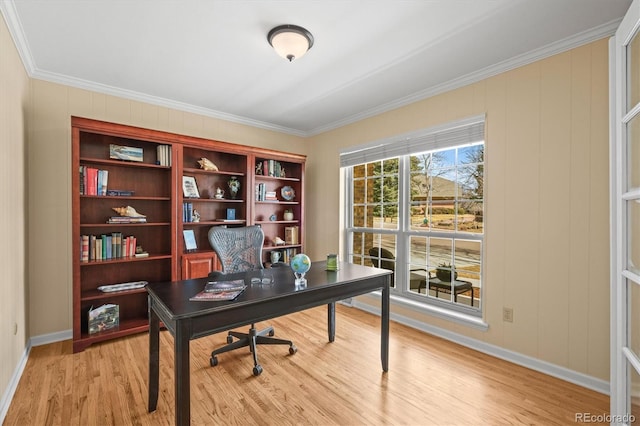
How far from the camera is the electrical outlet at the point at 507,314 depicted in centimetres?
258

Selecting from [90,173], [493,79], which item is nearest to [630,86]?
[493,79]

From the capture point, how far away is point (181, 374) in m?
1.40

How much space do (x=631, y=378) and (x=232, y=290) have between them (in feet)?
7.02

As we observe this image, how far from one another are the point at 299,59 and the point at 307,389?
2.61 metres

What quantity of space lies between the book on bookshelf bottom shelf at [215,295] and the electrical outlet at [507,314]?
228 centimetres

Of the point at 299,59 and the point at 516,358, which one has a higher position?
the point at 299,59

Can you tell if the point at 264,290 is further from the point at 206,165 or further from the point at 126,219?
the point at 206,165

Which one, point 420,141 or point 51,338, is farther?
point 420,141

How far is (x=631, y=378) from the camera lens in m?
1.51

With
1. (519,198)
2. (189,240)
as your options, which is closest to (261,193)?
(189,240)

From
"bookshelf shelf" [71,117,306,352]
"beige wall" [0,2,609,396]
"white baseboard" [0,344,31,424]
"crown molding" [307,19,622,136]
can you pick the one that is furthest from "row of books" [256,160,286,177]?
"white baseboard" [0,344,31,424]

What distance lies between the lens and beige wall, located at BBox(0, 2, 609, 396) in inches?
84.7

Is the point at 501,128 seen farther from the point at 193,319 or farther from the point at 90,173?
the point at 90,173

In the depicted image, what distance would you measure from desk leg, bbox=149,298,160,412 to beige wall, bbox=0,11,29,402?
3.05ft
